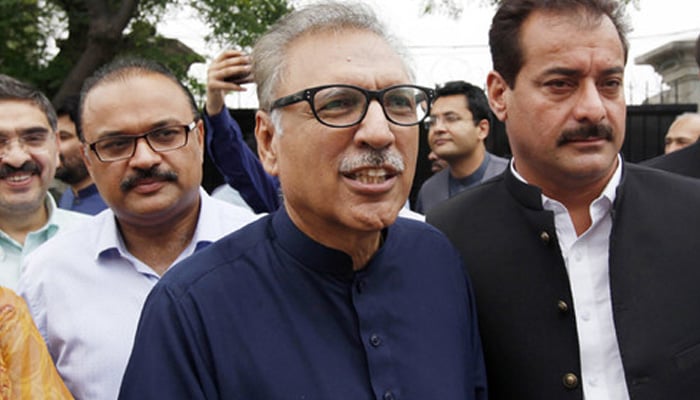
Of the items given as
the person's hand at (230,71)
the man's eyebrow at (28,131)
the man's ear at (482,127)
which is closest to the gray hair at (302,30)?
the person's hand at (230,71)

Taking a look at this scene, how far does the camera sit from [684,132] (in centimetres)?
614

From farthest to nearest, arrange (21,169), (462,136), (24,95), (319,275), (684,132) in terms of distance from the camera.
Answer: (684,132), (462,136), (24,95), (21,169), (319,275)

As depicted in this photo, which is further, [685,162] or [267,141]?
[685,162]

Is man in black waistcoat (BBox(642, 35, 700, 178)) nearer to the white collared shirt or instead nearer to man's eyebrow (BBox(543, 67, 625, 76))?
the white collared shirt

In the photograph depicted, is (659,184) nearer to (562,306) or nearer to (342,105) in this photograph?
(562,306)

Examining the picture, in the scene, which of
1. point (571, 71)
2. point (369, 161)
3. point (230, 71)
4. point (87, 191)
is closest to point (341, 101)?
point (369, 161)

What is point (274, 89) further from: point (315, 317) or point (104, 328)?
point (104, 328)

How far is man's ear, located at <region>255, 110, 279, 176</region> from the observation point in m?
1.96

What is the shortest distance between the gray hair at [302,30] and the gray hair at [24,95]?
1788 mm

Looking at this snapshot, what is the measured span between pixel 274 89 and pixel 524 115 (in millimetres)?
862

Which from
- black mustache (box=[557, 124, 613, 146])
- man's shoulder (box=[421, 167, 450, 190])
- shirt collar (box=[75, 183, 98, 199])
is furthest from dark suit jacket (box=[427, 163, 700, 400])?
man's shoulder (box=[421, 167, 450, 190])

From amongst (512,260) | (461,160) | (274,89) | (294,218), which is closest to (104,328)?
(294,218)

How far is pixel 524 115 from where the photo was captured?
2.30m

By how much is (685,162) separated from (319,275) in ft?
7.05
